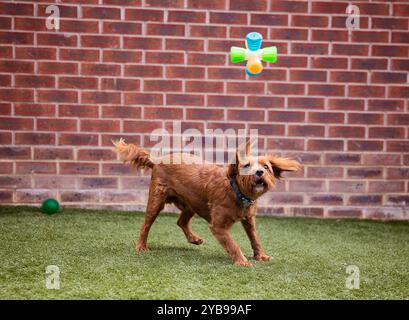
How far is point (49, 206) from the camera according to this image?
15.8 ft

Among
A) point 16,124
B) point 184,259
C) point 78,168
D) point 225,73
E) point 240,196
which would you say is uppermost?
point 225,73

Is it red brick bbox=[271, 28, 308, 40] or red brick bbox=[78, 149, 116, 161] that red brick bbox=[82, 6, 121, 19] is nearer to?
red brick bbox=[78, 149, 116, 161]

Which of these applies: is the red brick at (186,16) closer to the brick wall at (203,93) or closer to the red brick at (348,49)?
the brick wall at (203,93)

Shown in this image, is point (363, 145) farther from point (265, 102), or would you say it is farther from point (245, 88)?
point (245, 88)

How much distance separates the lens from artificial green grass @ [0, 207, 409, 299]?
2.76m

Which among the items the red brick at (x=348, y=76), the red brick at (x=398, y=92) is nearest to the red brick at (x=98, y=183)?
the red brick at (x=348, y=76)

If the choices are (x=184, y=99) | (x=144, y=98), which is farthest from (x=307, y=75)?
(x=144, y=98)

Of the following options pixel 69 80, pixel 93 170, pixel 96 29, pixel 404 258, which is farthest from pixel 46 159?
pixel 404 258

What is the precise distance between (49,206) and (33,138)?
0.76 meters

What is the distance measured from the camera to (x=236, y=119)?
523 centimetres

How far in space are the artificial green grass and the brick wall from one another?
34 centimetres

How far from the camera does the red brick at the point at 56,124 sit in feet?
16.8

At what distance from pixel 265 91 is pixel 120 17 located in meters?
1.59

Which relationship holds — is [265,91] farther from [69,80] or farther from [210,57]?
[69,80]
